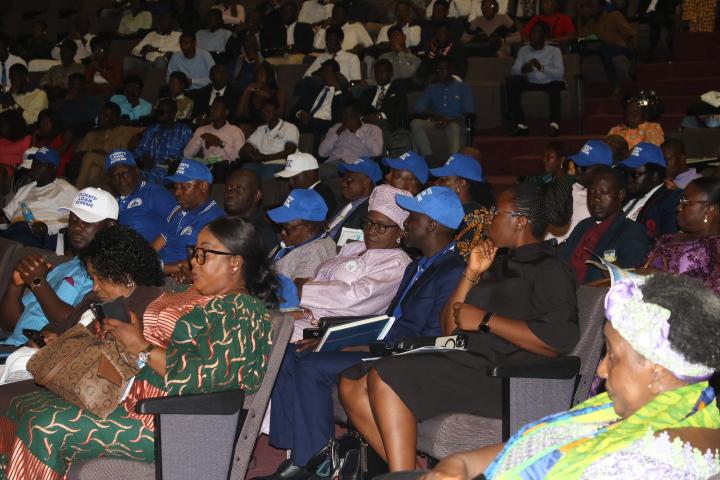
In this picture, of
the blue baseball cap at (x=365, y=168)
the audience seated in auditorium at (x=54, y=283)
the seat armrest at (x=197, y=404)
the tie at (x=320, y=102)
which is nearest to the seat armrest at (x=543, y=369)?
the seat armrest at (x=197, y=404)

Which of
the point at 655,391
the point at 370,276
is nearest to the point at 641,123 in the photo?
the point at 370,276

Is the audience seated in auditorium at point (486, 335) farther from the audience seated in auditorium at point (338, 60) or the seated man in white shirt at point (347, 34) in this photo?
the seated man in white shirt at point (347, 34)

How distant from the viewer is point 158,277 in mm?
4090

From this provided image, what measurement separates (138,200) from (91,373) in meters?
3.53

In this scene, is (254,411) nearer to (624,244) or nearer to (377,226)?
(377,226)

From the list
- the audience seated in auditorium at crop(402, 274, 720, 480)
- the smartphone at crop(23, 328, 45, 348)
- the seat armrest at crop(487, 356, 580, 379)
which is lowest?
the smartphone at crop(23, 328, 45, 348)

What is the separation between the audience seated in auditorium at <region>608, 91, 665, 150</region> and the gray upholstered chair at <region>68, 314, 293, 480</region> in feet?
17.6

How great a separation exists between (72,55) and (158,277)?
31.7 ft

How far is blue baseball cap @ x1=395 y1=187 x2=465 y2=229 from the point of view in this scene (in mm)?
4246

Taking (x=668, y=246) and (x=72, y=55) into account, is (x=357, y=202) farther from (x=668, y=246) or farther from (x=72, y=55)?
(x=72, y=55)

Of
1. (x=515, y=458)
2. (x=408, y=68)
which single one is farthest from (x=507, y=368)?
(x=408, y=68)

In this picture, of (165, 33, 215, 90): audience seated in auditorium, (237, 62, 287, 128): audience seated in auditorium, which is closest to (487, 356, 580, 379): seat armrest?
(237, 62, 287, 128): audience seated in auditorium

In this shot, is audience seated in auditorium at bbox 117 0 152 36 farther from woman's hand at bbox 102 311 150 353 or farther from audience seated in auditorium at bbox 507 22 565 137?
woman's hand at bbox 102 311 150 353

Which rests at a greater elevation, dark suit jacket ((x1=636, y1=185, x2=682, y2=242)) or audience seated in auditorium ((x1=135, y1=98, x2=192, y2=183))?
dark suit jacket ((x1=636, y1=185, x2=682, y2=242))
